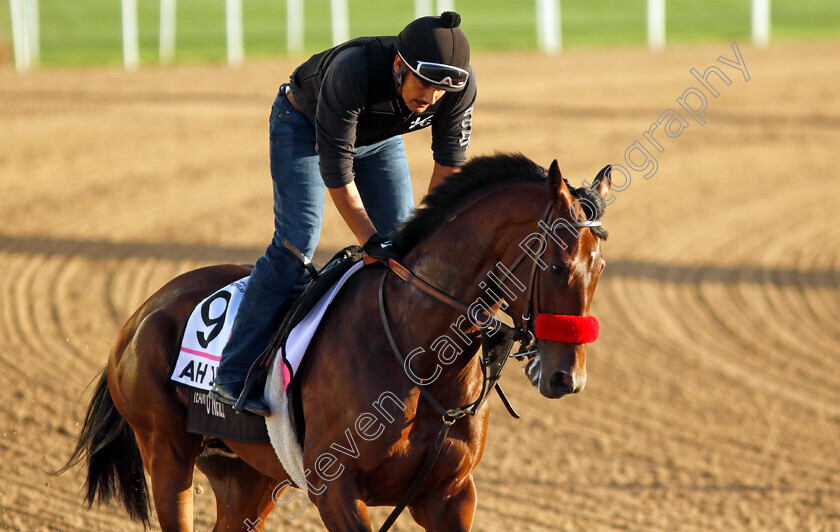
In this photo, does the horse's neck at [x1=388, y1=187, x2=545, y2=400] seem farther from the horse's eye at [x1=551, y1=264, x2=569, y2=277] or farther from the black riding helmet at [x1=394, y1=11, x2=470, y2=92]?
the black riding helmet at [x1=394, y1=11, x2=470, y2=92]

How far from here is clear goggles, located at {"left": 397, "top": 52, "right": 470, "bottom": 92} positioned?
335cm

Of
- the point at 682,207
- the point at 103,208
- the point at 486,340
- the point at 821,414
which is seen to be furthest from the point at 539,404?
the point at 103,208

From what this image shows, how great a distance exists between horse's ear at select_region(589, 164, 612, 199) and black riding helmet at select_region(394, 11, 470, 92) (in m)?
0.61

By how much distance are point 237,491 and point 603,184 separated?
7.54 feet

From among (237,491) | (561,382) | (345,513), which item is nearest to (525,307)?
(561,382)

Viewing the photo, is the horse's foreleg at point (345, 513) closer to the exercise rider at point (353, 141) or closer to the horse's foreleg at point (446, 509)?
the horse's foreleg at point (446, 509)

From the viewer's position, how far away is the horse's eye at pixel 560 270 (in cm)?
303

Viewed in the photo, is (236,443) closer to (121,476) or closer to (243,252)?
(121,476)

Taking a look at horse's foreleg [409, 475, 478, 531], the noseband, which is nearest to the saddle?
horse's foreleg [409, 475, 478, 531]

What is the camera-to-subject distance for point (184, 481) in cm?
414

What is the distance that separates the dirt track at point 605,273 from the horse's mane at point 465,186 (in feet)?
7.67

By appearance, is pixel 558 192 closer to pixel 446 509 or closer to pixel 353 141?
pixel 353 141

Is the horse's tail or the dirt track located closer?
the horse's tail

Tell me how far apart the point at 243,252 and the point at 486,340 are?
6.85 m
